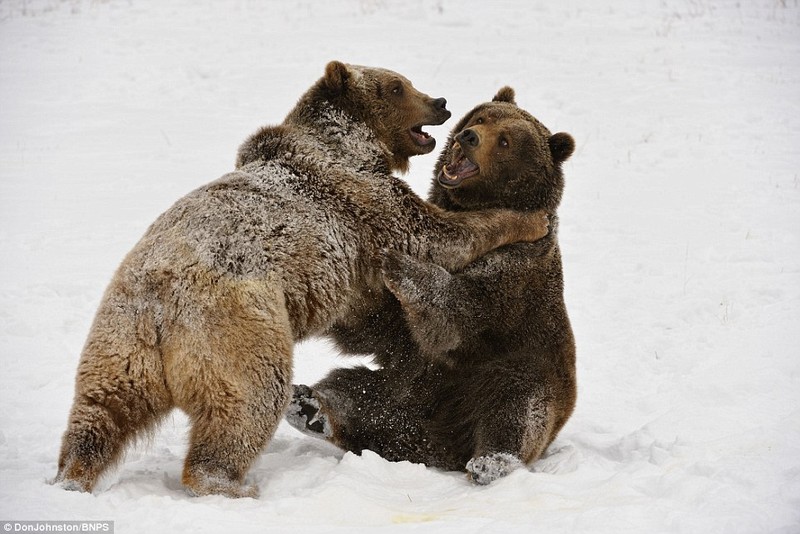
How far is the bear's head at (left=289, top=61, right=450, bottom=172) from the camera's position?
270 inches

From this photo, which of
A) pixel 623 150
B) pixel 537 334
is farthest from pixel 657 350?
pixel 623 150

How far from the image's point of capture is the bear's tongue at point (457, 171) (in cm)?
689

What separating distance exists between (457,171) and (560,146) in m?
0.84

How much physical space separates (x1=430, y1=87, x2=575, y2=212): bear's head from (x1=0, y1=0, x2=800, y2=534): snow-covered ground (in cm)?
196

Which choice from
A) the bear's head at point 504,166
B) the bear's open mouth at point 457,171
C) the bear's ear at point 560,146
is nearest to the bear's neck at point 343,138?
the bear's open mouth at point 457,171

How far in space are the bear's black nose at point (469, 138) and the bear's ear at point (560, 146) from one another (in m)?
0.65

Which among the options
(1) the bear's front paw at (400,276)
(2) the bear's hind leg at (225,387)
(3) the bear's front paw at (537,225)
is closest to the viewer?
(2) the bear's hind leg at (225,387)

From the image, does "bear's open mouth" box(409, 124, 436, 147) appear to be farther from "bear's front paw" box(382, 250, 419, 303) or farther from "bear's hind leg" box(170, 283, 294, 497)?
"bear's hind leg" box(170, 283, 294, 497)

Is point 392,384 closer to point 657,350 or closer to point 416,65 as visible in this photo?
point 657,350

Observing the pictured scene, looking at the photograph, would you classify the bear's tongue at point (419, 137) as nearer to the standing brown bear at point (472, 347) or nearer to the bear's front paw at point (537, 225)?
the standing brown bear at point (472, 347)

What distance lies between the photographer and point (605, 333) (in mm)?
9383

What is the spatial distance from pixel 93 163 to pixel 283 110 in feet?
11.1

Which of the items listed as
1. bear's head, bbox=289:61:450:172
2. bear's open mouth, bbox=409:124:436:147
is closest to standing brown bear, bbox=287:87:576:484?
bear's open mouth, bbox=409:124:436:147

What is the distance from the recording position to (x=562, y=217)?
40.5 ft
